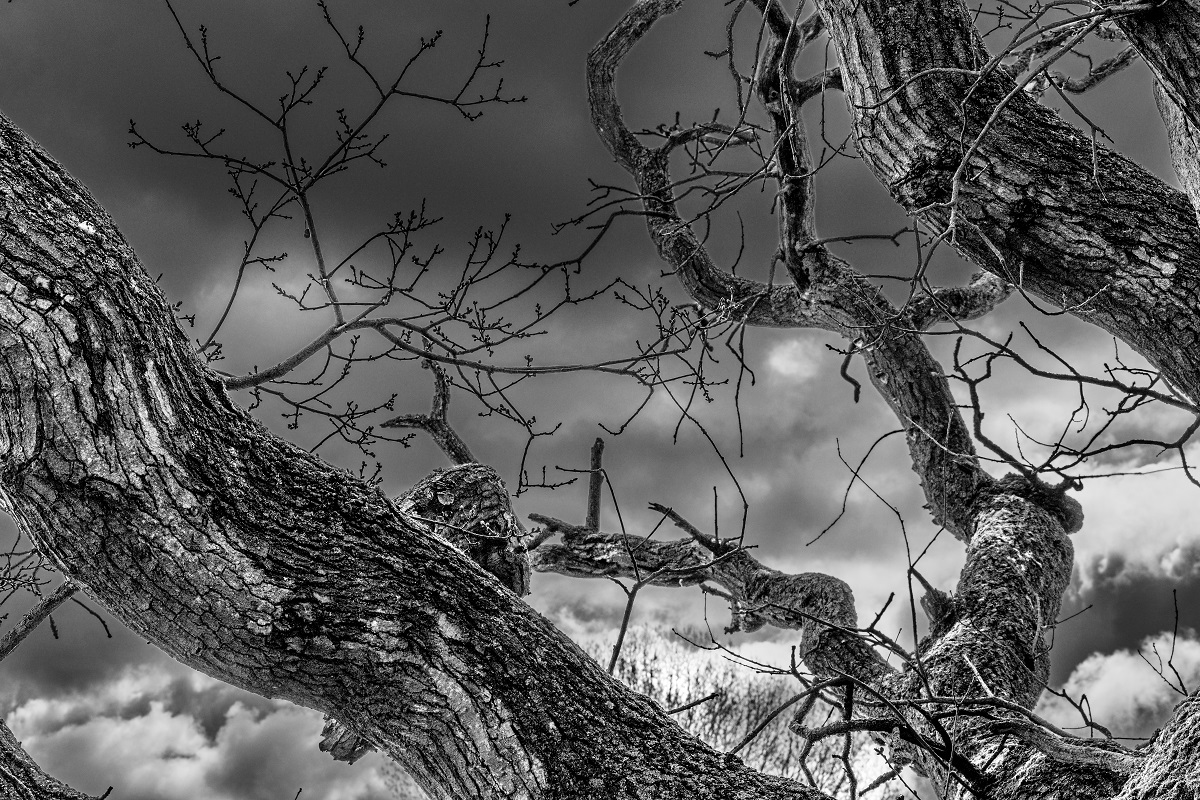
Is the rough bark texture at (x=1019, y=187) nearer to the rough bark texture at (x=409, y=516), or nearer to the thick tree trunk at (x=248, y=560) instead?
the rough bark texture at (x=409, y=516)

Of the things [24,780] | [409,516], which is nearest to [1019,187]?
[409,516]

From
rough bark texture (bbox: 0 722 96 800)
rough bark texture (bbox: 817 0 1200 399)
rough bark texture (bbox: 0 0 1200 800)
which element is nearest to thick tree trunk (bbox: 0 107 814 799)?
rough bark texture (bbox: 0 0 1200 800)

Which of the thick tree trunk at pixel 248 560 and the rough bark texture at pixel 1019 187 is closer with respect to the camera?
the thick tree trunk at pixel 248 560

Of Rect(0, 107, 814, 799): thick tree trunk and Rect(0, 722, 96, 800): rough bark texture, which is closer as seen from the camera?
Rect(0, 107, 814, 799): thick tree trunk

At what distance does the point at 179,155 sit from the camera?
3.33m

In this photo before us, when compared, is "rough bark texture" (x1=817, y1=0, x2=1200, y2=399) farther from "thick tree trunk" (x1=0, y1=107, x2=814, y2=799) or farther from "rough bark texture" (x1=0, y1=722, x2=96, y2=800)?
"rough bark texture" (x1=0, y1=722, x2=96, y2=800)

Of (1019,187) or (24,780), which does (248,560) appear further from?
(1019,187)

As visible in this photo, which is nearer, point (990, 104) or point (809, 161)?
point (990, 104)

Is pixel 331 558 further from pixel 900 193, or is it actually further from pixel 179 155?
pixel 179 155

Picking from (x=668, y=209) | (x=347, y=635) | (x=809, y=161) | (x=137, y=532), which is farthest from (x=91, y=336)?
(x=668, y=209)

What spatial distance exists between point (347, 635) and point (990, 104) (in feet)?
6.83

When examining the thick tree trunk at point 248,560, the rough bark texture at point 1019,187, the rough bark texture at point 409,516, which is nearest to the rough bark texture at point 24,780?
the rough bark texture at point 409,516

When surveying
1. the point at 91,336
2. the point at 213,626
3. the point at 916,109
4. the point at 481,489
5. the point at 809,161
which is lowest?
the point at 213,626

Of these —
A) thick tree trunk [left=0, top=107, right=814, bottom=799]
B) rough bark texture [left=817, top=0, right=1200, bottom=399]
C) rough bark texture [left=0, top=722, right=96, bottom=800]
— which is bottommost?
rough bark texture [left=0, top=722, right=96, bottom=800]
